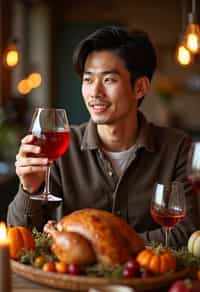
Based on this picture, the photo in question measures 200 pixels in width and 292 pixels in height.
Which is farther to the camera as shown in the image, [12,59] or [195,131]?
[195,131]

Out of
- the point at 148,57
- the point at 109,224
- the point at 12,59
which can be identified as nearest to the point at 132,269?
the point at 109,224

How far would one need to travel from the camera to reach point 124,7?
990 centimetres

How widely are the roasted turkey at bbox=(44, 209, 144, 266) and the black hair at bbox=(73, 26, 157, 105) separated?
1012mm

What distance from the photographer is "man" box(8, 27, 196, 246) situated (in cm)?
265

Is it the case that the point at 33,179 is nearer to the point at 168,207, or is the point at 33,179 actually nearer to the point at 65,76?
the point at 168,207

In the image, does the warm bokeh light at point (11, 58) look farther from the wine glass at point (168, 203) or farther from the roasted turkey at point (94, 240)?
the roasted turkey at point (94, 240)

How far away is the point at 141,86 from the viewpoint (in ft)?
9.34

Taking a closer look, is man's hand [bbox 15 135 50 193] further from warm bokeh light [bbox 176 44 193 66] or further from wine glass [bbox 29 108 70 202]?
warm bokeh light [bbox 176 44 193 66]

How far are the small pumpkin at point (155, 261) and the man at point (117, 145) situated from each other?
0.76 m

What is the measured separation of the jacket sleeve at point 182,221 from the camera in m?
2.36

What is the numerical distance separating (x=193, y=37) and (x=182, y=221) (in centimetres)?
140

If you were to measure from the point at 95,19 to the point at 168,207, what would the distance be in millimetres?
8252

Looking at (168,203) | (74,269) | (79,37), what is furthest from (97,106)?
(79,37)

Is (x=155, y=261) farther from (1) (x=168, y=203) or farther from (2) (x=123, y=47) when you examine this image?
(2) (x=123, y=47)
